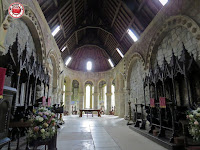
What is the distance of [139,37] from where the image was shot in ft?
28.8

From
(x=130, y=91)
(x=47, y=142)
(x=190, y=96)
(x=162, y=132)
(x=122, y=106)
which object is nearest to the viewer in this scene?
(x=47, y=142)

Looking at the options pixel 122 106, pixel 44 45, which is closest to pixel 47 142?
pixel 44 45

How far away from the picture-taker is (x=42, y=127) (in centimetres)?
262

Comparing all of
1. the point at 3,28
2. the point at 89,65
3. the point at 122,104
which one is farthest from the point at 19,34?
the point at 89,65

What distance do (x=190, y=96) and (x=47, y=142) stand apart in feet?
15.2

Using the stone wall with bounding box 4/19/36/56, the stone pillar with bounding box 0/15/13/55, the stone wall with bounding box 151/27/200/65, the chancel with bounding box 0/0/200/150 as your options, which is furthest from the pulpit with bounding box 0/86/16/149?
Result: the stone wall with bounding box 151/27/200/65

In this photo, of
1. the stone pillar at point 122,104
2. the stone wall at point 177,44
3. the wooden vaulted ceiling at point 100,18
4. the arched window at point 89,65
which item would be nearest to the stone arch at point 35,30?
the wooden vaulted ceiling at point 100,18

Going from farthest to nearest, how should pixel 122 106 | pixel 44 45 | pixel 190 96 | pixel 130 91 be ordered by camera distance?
pixel 122 106, pixel 130 91, pixel 44 45, pixel 190 96

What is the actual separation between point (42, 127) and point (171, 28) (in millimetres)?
6232

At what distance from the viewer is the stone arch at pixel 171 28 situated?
4.48 m

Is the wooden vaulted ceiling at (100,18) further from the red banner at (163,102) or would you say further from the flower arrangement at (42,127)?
the flower arrangement at (42,127)

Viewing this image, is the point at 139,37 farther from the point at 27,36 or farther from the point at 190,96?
the point at 27,36

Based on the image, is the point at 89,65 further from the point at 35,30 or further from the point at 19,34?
the point at 19,34

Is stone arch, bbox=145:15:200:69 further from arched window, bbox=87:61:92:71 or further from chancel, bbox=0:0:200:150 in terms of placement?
arched window, bbox=87:61:92:71
